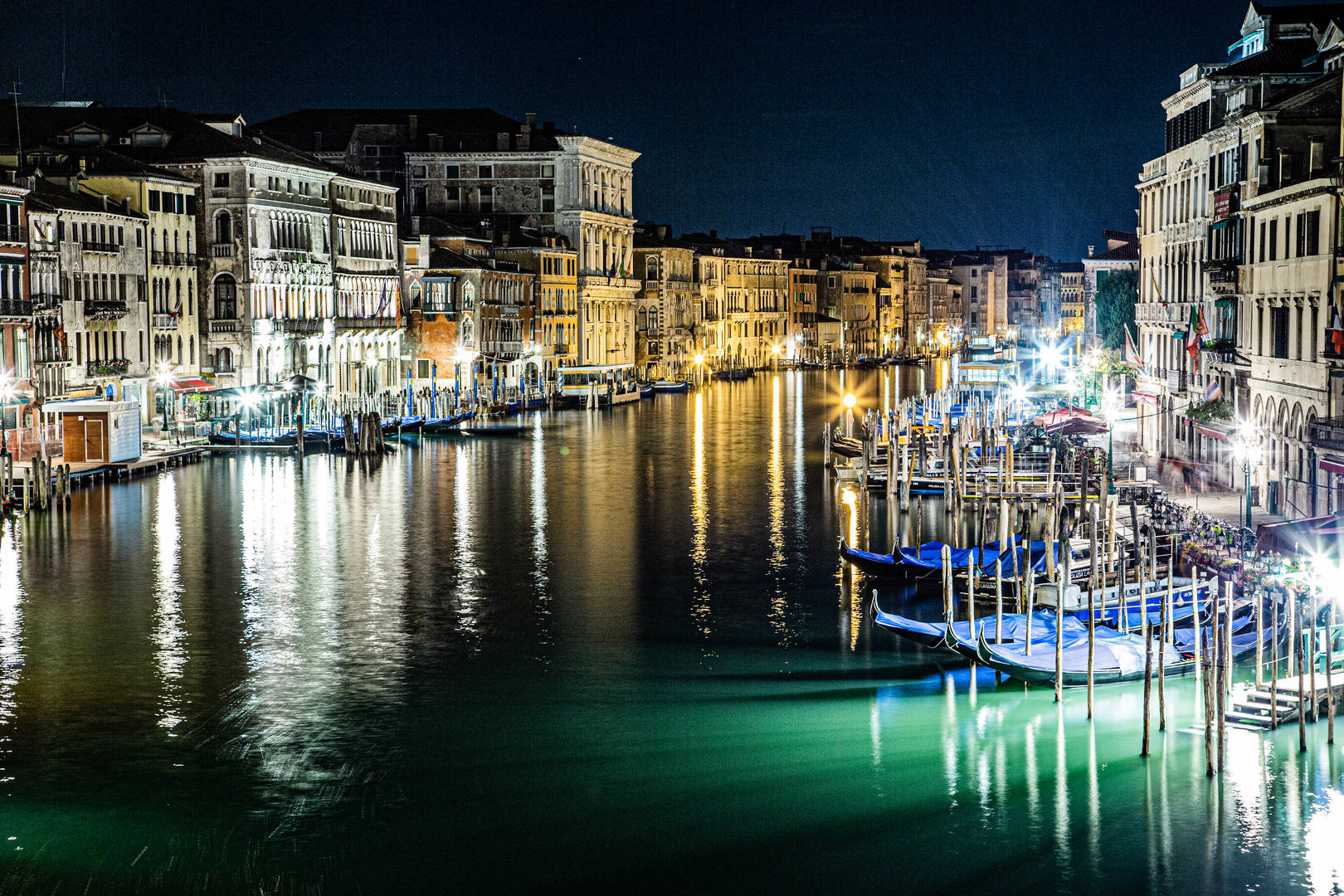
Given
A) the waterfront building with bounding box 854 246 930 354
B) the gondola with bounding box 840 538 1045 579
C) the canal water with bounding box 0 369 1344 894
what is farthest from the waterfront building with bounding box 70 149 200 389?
the waterfront building with bounding box 854 246 930 354

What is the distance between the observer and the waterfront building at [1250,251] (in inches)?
1232

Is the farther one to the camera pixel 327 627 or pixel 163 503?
pixel 163 503

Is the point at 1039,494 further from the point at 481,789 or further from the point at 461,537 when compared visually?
the point at 481,789

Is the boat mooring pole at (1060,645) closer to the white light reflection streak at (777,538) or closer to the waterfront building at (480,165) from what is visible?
the white light reflection streak at (777,538)

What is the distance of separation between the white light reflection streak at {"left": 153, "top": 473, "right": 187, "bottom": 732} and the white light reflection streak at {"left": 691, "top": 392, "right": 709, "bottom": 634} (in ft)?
24.5

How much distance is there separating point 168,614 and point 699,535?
38.9 ft

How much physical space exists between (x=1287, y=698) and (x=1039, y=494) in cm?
1970

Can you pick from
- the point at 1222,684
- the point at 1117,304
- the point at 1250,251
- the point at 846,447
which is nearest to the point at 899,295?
the point at 1117,304

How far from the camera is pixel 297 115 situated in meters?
87.7

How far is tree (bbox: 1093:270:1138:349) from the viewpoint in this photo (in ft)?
221

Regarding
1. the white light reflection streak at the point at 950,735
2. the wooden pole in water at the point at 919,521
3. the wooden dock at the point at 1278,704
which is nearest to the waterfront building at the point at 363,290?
the wooden pole in water at the point at 919,521

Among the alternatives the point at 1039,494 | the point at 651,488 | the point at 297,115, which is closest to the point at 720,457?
the point at 651,488

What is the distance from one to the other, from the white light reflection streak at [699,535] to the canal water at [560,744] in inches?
7.1

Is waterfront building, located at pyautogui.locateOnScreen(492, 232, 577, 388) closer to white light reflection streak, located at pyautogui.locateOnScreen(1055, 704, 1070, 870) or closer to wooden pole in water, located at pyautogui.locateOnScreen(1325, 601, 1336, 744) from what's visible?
white light reflection streak, located at pyautogui.locateOnScreen(1055, 704, 1070, 870)
